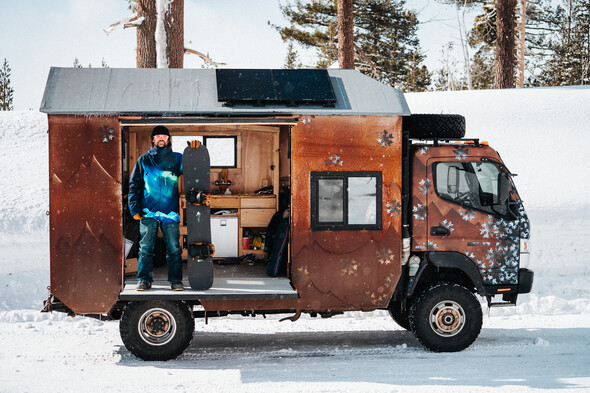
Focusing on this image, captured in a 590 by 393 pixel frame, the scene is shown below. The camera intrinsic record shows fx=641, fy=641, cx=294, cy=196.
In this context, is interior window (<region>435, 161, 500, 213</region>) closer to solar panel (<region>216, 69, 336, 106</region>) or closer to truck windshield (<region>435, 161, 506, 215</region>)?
truck windshield (<region>435, 161, 506, 215</region>)

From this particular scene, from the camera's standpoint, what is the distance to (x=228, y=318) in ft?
28.3

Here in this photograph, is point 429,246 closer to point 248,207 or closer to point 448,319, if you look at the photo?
point 448,319

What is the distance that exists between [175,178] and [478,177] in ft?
11.3

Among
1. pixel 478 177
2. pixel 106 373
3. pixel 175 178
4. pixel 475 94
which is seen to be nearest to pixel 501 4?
pixel 475 94

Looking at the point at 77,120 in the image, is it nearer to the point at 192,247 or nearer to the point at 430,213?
the point at 192,247

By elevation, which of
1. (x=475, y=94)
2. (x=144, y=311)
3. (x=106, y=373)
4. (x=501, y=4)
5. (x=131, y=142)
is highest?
(x=501, y=4)

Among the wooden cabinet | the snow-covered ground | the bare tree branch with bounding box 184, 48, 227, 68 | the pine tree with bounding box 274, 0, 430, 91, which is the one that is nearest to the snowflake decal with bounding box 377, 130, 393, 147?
the snow-covered ground

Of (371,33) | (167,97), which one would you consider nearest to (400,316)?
(167,97)

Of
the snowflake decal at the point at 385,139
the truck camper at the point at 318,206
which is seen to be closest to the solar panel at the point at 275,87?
the truck camper at the point at 318,206

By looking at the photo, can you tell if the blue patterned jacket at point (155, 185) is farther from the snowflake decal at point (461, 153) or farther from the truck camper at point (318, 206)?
the snowflake decal at point (461, 153)

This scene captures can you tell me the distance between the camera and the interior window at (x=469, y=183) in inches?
289

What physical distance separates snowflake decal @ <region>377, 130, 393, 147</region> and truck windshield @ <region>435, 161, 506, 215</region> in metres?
0.64

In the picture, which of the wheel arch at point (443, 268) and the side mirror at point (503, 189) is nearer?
the side mirror at point (503, 189)

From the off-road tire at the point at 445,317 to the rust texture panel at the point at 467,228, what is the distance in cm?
37
